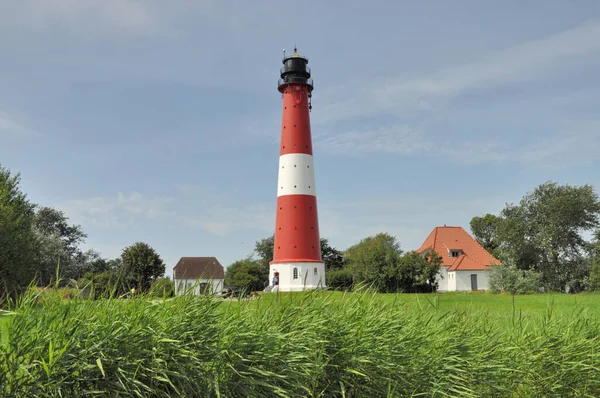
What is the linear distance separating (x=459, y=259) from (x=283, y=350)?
5577 centimetres

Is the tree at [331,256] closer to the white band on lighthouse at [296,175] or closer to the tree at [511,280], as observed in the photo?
the tree at [511,280]

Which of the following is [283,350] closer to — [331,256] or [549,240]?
[549,240]

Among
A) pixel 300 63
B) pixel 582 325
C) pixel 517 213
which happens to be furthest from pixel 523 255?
pixel 582 325

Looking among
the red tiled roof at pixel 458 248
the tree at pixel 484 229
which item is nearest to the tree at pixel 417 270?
the red tiled roof at pixel 458 248

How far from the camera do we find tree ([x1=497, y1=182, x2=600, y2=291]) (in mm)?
55438

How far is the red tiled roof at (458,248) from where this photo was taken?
56.6 m

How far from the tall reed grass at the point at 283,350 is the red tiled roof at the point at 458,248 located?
50.4 metres

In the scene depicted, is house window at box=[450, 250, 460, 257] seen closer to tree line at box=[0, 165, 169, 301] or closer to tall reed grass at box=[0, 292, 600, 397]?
tree line at box=[0, 165, 169, 301]

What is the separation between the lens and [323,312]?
5832 millimetres

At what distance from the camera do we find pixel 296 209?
3681 centimetres

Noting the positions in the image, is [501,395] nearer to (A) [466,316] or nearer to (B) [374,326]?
(A) [466,316]

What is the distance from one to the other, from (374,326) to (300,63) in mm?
37273

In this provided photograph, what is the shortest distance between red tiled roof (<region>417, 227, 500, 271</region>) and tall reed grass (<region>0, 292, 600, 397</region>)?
50.4 meters

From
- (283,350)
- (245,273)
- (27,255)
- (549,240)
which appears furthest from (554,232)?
(283,350)
